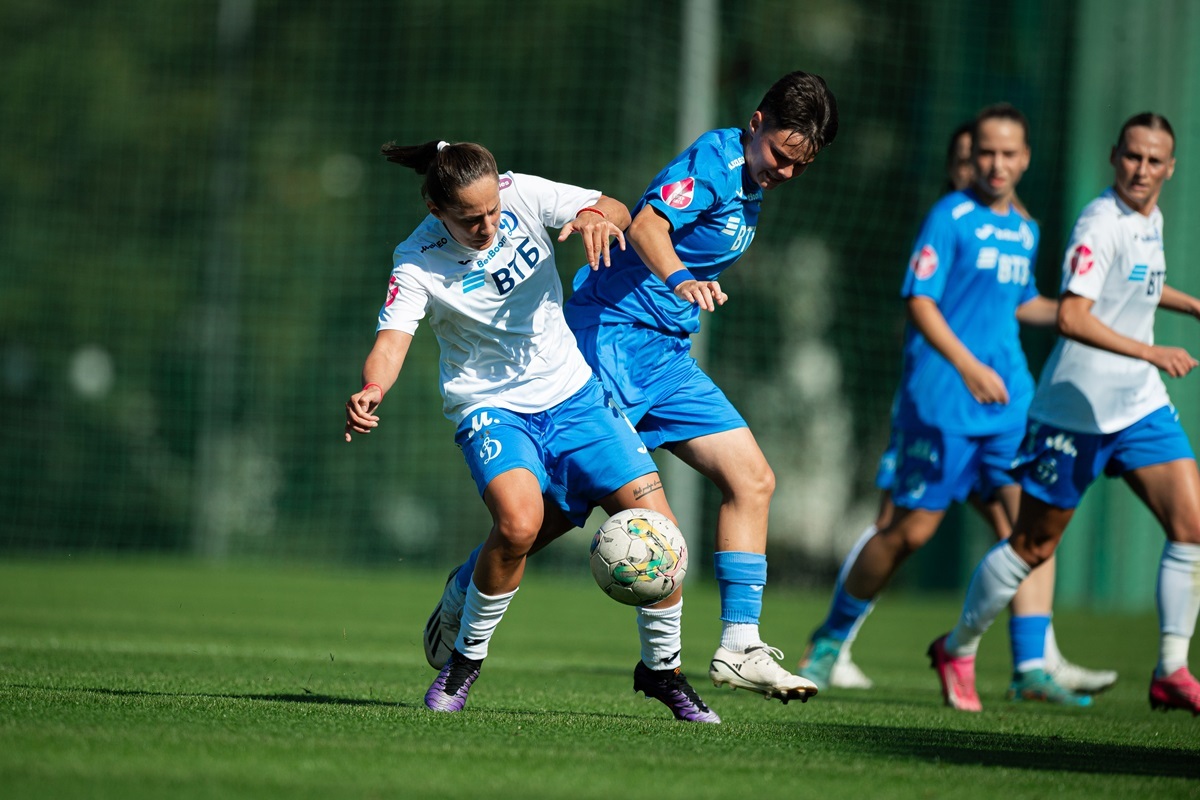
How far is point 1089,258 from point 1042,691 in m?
1.84

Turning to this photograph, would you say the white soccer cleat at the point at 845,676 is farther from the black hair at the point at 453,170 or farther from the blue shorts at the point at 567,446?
the black hair at the point at 453,170

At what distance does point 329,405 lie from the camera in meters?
17.4

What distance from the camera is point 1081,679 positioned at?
655 centimetres

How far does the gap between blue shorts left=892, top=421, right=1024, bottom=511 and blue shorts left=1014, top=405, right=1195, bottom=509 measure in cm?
47

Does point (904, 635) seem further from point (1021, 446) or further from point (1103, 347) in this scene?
point (1103, 347)

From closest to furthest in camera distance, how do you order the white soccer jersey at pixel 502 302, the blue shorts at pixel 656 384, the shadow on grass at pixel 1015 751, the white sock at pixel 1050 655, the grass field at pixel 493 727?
the grass field at pixel 493 727, the shadow on grass at pixel 1015 751, the white soccer jersey at pixel 502 302, the blue shorts at pixel 656 384, the white sock at pixel 1050 655

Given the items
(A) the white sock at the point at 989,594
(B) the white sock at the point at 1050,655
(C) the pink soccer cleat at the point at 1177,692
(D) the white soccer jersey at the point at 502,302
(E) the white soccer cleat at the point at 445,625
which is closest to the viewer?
(D) the white soccer jersey at the point at 502,302

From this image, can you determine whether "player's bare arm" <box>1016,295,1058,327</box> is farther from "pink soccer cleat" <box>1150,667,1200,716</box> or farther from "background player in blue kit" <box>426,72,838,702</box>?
"background player in blue kit" <box>426,72,838,702</box>

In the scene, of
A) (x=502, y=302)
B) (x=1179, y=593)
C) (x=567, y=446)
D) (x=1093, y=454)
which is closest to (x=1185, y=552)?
(x=1179, y=593)

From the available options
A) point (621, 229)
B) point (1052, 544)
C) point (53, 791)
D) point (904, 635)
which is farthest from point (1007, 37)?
point (53, 791)

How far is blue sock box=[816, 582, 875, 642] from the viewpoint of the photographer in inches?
260

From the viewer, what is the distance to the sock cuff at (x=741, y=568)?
16.2 ft

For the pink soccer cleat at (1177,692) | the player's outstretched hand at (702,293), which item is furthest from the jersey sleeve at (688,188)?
the pink soccer cleat at (1177,692)

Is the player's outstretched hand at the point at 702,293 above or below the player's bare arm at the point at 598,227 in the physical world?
below
